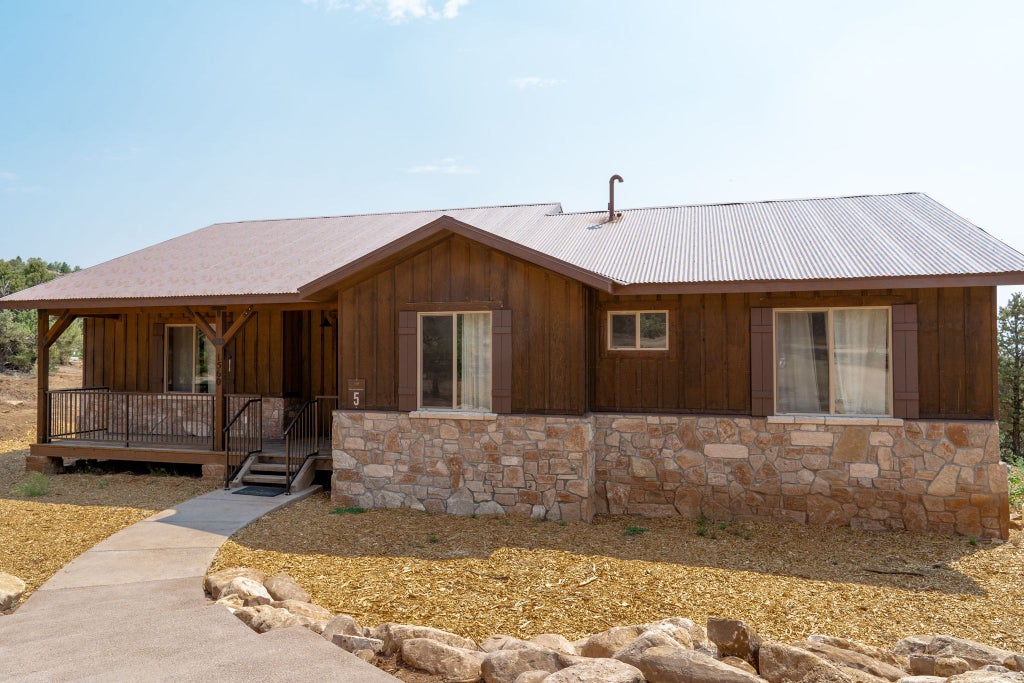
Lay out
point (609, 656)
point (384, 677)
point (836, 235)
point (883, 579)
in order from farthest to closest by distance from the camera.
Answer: point (836, 235) → point (883, 579) → point (609, 656) → point (384, 677)

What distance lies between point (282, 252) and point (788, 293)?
893 cm

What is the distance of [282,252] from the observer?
1216cm

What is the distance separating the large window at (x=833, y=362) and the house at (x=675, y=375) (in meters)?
0.03

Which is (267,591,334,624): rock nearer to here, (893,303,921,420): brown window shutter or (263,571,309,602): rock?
(263,571,309,602): rock

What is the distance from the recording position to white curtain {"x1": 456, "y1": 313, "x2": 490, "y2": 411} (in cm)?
849

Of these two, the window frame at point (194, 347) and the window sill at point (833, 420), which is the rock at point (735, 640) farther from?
the window frame at point (194, 347)

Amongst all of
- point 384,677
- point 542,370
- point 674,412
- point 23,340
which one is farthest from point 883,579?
point 23,340

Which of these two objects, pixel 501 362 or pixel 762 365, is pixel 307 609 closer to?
pixel 501 362

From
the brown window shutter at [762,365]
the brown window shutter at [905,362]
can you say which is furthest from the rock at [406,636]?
the brown window shutter at [905,362]

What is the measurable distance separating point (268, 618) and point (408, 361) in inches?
173

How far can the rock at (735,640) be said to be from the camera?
13.1ft

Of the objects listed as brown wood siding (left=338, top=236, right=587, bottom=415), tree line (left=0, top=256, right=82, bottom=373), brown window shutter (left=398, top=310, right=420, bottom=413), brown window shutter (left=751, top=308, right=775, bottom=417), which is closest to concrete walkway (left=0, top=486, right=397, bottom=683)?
brown window shutter (left=398, top=310, right=420, bottom=413)

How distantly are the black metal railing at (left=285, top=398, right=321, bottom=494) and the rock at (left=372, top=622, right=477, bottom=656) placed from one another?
5384mm

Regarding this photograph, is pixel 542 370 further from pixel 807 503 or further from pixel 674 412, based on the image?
pixel 807 503
